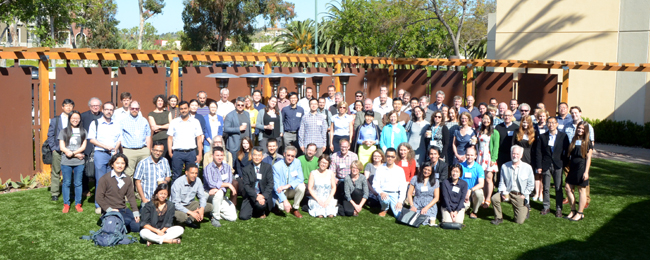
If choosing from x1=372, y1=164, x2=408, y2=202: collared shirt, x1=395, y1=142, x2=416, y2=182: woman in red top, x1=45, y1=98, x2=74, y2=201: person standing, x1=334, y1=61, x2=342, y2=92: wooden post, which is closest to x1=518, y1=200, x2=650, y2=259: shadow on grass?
x1=372, y1=164, x2=408, y2=202: collared shirt

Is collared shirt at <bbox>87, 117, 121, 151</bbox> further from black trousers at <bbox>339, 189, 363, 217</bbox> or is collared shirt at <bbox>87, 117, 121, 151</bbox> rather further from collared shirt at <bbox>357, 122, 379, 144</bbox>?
collared shirt at <bbox>357, 122, 379, 144</bbox>

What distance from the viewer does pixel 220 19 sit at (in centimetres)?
4138

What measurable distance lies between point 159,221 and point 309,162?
2.78 m

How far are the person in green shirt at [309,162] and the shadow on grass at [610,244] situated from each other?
11.3 feet

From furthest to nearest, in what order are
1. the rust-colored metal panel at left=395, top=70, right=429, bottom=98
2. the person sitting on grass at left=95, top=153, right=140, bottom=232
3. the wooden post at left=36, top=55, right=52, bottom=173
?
the rust-colored metal panel at left=395, top=70, right=429, bottom=98, the wooden post at left=36, top=55, right=52, bottom=173, the person sitting on grass at left=95, top=153, right=140, bottom=232

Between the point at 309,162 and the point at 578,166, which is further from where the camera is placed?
the point at 309,162

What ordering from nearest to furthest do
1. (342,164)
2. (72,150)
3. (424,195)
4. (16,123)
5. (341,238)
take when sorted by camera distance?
(341,238) → (72,150) → (424,195) → (342,164) → (16,123)

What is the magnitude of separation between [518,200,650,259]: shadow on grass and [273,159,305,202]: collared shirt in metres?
3.35

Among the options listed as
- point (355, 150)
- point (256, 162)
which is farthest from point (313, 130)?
point (256, 162)

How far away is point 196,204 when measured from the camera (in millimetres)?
7715

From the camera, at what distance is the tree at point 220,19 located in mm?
40750

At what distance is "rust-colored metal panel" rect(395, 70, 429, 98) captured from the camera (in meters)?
14.6

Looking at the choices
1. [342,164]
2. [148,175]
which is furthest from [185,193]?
[342,164]

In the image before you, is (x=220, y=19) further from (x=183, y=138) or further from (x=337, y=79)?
(x=183, y=138)
